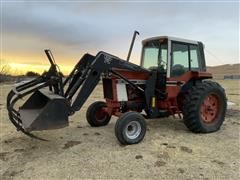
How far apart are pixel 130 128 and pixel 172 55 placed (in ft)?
7.13

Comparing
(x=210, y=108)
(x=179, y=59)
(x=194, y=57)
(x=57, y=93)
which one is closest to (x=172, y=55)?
(x=179, y=59)

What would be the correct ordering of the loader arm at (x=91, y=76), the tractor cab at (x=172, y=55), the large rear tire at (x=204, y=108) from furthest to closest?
the tractor cab at (x=172, y=55)
the large rear tire at (x=204, y=108)
the loader arm at (x=91, y=76)

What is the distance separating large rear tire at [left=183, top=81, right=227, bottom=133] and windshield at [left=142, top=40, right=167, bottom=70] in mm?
968

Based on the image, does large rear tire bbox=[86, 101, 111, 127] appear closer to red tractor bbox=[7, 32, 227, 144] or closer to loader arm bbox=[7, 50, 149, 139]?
red tractor bbox=[7, 32, 227, 144]

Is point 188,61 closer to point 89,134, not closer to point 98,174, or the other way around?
point 89,134

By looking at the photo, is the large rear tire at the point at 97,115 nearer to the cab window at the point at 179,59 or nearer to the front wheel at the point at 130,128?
the front wheel at the point at 130,128

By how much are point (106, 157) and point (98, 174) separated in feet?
2.35

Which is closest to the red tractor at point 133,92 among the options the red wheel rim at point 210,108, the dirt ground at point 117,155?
the red wheel rim at point 210,108

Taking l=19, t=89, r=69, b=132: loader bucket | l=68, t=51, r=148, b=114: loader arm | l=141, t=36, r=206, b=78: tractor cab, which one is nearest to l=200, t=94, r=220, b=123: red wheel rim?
l=141, t=36, r=206, b=78: tractor cab

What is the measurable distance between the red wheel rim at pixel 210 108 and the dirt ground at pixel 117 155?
0.41 metres

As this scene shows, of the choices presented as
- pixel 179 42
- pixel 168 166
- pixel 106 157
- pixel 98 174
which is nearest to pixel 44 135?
pixel 106 157

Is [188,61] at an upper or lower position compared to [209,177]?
upper

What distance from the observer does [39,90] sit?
7.17 meters

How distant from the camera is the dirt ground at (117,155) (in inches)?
208
